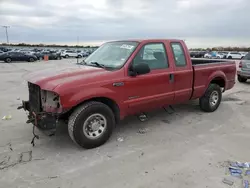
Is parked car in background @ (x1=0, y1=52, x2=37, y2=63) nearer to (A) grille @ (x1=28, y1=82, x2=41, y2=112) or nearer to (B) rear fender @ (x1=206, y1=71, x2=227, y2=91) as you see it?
(A) grille @ (x1=28, y1=82, x2=41, y2=112)

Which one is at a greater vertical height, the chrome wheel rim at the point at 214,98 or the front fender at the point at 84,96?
the front fender at the point at 84,96

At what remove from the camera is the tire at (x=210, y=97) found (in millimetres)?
5676

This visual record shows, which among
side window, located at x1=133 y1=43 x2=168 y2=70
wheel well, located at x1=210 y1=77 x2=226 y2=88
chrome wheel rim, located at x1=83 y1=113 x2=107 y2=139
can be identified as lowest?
chrome wheel rim, located at x1=83 y1=113 x2=107 y2=139

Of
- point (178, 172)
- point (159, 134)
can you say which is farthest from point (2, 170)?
point (159, 134)

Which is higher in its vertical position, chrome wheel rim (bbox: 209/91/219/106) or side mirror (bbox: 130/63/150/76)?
side mirror (bbox: 130/63/150/76)

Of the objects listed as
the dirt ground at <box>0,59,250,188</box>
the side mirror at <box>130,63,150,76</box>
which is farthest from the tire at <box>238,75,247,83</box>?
the side mirror at <box>130,63,150,76</box>

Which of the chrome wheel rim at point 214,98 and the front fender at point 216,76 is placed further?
the chrome wheel rim at point 214,98

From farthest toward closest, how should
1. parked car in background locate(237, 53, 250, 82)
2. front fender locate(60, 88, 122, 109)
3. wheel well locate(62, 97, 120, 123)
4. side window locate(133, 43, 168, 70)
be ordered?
parked car in background locate(237, 53, 250, 82) < side window locate(133, 43, 168, 70) < wheel well locate(62, 97, 120, 123) < front fender locate(60, 88, 122, 109)

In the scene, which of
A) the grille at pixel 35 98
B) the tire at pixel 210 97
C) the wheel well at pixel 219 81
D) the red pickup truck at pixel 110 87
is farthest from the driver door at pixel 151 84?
the wheel well at pixel 219 81

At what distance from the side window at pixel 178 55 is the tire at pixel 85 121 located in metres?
2.04

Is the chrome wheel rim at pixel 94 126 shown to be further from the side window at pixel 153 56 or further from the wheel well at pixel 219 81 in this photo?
the wheel well at pixel 219 81

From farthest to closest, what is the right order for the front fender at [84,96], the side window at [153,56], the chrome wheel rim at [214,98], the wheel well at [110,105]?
the chrome wheel rim at [214,98] → the side window at [153,56] → the wheel well at [110,105] → the front fender at [84,96]

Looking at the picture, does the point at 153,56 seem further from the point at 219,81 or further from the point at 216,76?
the point at 219,81

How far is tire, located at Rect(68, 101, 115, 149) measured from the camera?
352cm
